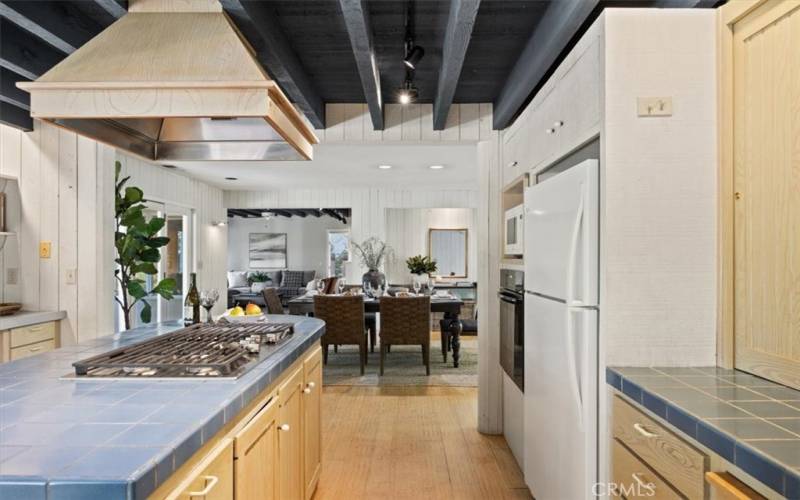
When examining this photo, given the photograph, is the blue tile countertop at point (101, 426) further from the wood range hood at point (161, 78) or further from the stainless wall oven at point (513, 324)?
the stainless wall oven at point (513, 324)

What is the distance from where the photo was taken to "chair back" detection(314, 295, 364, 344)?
198 inches

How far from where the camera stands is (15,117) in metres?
3.31

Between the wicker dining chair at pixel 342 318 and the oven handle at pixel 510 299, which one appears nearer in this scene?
the oven handle at pixel 510 299

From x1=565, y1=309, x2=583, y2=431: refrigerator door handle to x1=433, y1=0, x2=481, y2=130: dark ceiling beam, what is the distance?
1.24 metres

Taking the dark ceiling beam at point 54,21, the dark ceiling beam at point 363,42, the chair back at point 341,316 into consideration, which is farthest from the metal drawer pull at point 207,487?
the chair back at point 341,316

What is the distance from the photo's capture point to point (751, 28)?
157 centimetres

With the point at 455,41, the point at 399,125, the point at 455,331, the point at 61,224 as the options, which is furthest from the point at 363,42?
the point at 455,331

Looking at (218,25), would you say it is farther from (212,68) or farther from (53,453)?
(53,453)

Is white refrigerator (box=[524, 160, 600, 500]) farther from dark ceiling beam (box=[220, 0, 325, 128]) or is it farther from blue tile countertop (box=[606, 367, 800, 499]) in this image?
dark ceiling beam (box=[220, 0, 325, 128])

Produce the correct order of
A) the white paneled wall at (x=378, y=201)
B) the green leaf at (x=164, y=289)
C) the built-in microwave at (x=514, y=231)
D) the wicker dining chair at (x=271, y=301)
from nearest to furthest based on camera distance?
the built-in microwave at (x=514, y=231), the green leaf at (x=164, y=289), the wicker dining chair at (x=271, y=301), the white paneled wall at (x=378, y=201)

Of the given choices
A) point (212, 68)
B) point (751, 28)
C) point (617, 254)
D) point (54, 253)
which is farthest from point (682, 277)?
point (54, 253)

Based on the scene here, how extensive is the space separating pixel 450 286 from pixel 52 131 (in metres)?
6.34

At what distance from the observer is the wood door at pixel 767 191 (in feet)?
4.60

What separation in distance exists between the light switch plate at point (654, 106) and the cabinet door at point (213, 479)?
1727 millimetres
